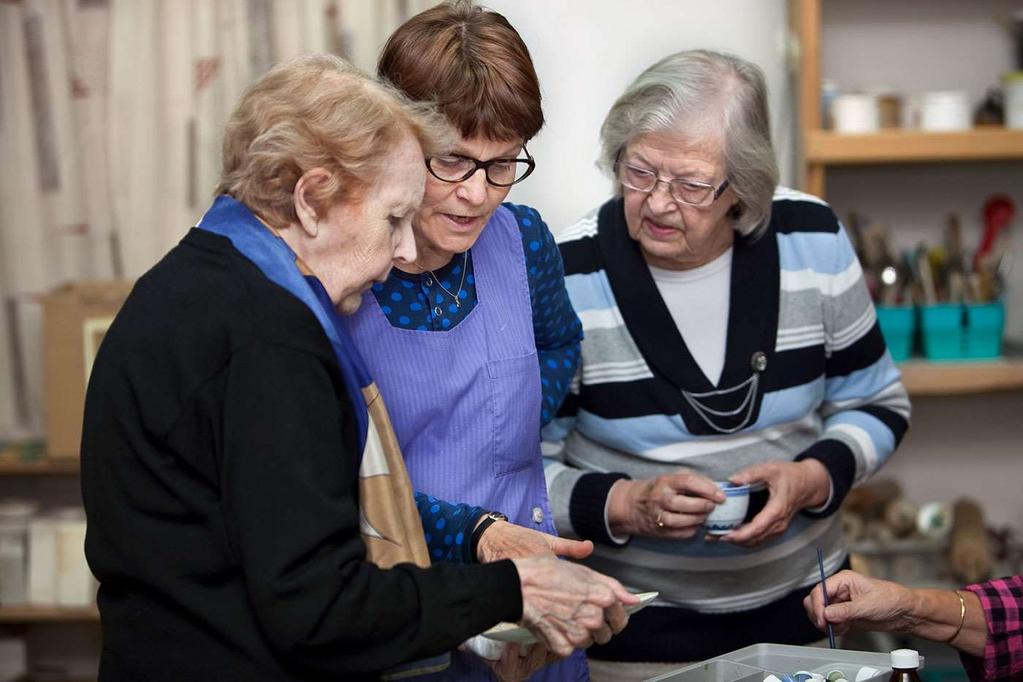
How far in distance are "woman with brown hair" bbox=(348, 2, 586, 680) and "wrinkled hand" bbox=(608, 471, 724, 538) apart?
0.18m

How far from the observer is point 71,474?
356 cm

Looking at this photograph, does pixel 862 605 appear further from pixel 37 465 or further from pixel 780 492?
pixel 37 465

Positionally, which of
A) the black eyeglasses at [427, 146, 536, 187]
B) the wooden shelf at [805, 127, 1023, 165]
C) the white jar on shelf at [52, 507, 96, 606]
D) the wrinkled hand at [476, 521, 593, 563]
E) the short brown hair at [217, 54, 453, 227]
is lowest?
the white jar on shelf at [52, 507, 96, 606]

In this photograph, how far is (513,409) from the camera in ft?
5.56

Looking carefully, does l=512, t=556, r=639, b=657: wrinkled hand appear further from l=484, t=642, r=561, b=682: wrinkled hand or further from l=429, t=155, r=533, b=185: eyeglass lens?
→ l=429, t=155, r=533, b=185: eyeglass lens

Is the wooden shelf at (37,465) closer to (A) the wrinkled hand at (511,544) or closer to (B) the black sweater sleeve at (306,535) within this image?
(A) the wrinkled hand at (511,544)

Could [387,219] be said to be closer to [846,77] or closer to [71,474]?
[846,77]

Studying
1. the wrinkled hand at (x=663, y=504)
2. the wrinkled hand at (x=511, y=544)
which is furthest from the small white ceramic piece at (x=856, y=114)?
the wrinkled hand at (x=511, y=544)

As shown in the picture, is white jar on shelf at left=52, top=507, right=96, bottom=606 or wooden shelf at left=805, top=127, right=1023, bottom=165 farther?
white jar on shelf at left=52, top=507, right=96, bottom=606

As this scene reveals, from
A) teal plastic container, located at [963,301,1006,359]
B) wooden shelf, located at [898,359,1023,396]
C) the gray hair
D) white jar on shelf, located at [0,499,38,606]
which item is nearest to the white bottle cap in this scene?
the gray hair

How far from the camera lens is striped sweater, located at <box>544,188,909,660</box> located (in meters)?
1.99

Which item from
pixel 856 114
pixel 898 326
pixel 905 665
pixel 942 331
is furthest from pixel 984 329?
pixel 905 665

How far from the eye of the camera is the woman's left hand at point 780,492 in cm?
188

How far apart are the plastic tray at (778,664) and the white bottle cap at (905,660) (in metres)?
0.07
